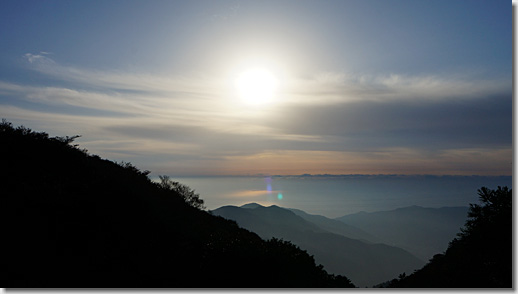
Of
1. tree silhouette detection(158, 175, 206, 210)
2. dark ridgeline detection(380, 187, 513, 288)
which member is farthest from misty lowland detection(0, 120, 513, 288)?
tree silhouette detection(158, 175, 206, 210)

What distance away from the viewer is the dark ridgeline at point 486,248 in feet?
39.0

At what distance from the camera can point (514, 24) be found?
463 inches

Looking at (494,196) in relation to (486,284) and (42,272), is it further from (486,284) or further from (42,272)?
(42,272)

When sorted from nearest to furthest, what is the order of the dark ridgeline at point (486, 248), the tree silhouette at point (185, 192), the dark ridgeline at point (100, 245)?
the dark ridgeline at point (100, 245) < the dark ridgeline at point (486, 248) < the tree silhouette at point (185, 192)

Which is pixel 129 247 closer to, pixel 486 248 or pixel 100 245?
pixel 100 245

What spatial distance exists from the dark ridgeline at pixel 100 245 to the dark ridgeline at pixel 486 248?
6.87 meters

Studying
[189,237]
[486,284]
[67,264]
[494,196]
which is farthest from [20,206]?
[494,196]

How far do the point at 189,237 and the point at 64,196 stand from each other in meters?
6.36

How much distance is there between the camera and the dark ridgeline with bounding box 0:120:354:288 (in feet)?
37.3

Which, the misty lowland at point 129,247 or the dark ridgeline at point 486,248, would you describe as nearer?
the misty lowland at point 129,247

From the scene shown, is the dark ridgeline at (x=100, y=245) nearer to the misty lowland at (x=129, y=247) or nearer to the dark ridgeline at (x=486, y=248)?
the misty lowland at (x=129, y=247)

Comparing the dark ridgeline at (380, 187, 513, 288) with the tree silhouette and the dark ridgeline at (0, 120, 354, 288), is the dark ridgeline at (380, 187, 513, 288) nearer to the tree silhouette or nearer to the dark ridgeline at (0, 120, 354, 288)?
the dark ridgeline at (0, 120, 354, 288)

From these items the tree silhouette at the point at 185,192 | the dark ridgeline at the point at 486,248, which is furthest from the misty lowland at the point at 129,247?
the tree silhouette at the point at 185,192

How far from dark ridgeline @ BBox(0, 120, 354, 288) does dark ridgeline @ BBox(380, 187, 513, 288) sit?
6.87 m
